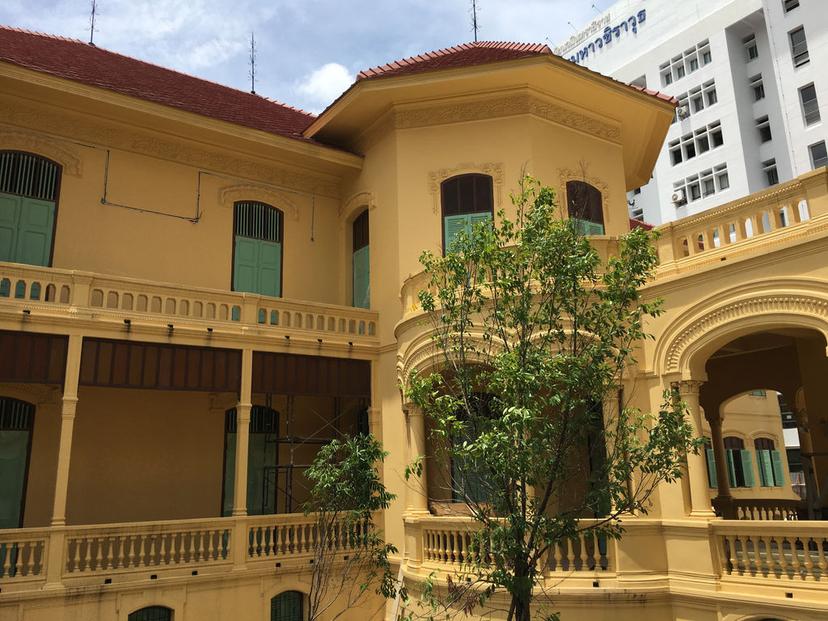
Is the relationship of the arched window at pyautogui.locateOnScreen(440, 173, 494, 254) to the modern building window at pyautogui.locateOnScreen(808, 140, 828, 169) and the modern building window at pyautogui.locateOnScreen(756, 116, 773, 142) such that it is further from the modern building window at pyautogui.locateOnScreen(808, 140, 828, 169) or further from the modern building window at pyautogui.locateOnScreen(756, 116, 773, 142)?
the modern building window at pyautogui.locateOnScreen(756, 116, 773, 142)

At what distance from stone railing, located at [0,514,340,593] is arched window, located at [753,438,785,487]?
18.1m

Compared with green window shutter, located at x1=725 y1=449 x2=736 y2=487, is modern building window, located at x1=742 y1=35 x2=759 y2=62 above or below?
above

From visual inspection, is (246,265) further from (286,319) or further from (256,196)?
(286,319)

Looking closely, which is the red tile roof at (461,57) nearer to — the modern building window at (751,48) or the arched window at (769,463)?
the arched window at (769,463)

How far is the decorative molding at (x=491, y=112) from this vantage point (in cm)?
1459

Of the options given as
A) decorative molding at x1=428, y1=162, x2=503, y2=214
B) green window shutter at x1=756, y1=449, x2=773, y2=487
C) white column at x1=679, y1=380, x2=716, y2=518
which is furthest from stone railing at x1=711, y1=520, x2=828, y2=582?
green window shutter at x1=756, y1=449, x2=773, y2=487

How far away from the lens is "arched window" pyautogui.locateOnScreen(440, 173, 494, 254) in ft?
47.6

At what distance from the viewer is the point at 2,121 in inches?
534

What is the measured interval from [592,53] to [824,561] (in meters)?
43.5

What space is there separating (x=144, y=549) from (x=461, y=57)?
→ 11638mm

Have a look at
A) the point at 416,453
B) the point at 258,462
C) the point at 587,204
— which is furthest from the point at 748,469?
the point at 258,462

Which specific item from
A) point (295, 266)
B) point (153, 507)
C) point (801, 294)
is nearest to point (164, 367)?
point (153, 507)

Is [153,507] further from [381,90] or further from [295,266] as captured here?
[381,90]

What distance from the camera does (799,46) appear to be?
32.8 metres
